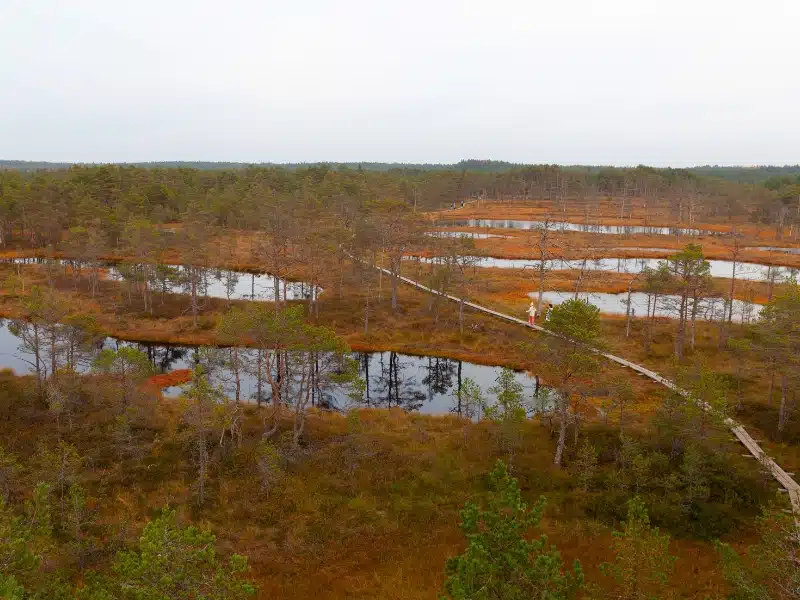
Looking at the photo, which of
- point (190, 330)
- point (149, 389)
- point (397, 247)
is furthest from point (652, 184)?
point (149, 389)

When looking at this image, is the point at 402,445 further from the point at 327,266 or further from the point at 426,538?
the point at 327,266

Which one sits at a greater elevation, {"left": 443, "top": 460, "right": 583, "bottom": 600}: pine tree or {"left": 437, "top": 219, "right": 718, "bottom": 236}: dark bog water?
{"left": 437, "top": 219, "right": 718, "bottom": 236}: dark bog water

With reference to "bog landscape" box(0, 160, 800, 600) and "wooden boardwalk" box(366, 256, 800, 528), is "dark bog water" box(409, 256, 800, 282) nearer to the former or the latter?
"bog landscape" box(0, 160, 800, 600)

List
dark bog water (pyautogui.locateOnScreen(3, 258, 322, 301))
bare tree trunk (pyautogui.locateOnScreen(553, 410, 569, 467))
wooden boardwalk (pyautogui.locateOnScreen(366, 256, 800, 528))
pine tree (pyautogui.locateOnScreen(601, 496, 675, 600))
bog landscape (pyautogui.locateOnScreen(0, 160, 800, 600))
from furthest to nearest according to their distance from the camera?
dark bog water (pyautogui.locateOnScreen(3, 258, 322, 301)) < bare tree trunk (pyautogui.locateOnScreen(553, 410, 569, 467)) < wooden boardwalk (pyautogui.locateOnScreen(366, 256, 800, 528)) < bog landscape (pyautogui.locateOnScreen(0, 160, 800, 600)) < pine tree (pyautogui.locateOnScreen(601, 496, 675, 600))

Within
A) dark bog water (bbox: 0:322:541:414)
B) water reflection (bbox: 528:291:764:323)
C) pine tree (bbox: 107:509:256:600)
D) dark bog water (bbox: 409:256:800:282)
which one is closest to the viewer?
pine tree (bbox: 107:509:256:600)

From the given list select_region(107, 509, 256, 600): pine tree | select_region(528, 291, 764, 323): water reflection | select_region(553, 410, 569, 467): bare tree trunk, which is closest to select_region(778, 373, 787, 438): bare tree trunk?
select_region(553, 410, 569, 467): bare tree trunk

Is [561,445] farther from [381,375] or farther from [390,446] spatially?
[381,375]

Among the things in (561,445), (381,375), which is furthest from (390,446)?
(381,375)

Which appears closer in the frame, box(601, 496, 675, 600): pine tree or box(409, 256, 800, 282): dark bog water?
box(601, 496, 675, 600): pine tree

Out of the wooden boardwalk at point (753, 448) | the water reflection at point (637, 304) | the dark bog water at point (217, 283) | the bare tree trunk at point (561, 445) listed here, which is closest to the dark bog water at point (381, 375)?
the bare tree trunk at point (561, 445)
